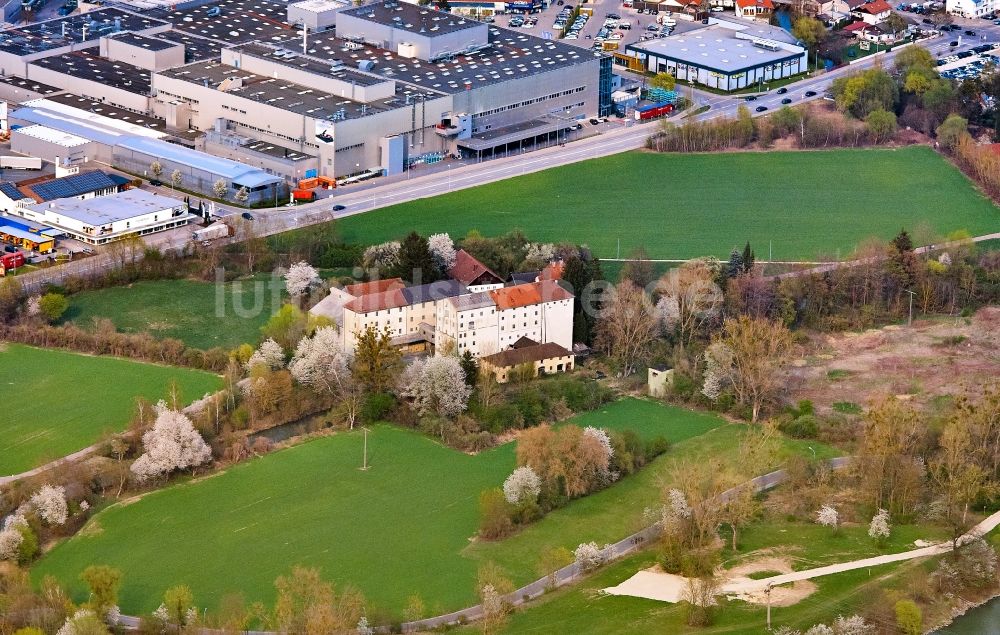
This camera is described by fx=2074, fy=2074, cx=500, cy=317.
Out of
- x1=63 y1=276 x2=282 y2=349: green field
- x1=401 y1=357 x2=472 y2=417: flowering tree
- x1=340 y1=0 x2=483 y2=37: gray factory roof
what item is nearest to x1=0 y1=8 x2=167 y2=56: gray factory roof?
x1=340 y1=0 x2=483 y2=37: gray factory roof

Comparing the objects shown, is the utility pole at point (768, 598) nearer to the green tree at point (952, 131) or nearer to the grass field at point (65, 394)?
the grass field at point (65, 394)

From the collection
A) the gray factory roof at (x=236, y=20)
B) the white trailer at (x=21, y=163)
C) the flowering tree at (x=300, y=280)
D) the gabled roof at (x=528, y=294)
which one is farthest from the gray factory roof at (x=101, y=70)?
the gabled roof at (x=528, y=294)

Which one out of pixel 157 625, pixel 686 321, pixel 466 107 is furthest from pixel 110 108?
pixel 157 625

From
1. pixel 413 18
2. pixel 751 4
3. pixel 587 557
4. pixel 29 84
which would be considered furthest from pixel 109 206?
pixel 751 4

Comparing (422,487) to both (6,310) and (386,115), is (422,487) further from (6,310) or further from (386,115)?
(386,115)

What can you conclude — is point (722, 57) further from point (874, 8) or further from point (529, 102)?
point (529, 102)

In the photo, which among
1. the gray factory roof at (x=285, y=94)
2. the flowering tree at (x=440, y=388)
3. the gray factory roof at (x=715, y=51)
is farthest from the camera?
the gray factory roof at (x=715, y=51)
